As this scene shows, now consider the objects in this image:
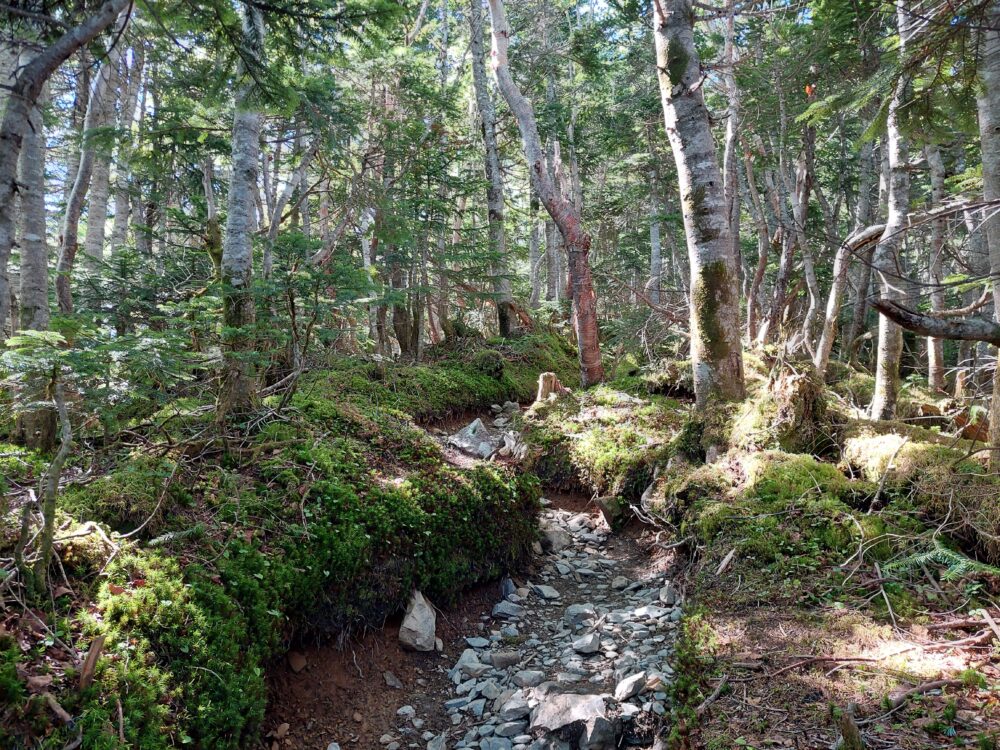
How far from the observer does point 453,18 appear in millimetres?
24078

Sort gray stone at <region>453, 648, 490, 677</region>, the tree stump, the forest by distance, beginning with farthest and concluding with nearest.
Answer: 1. the tree stump
2. gray stone at <region>453, 648, 490, 677</region>
3. the forest

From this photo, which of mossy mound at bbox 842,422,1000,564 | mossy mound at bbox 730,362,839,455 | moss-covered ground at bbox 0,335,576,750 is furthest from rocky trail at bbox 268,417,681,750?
mossy mound at bbox 842,422,1000,564

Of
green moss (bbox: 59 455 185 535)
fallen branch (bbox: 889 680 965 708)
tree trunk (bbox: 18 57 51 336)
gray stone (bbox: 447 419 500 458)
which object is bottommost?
fallen branch (bbox: 889 680 965 708)

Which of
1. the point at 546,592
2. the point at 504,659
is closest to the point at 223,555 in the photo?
the point at 504,659

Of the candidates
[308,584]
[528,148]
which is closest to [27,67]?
[308,584]

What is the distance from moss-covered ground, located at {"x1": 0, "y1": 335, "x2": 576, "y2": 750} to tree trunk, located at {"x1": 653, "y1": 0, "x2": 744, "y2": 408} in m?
2.60

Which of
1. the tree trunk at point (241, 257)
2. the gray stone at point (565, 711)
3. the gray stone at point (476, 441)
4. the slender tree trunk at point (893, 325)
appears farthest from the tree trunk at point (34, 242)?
the slender tree trunk at point (893, 325)

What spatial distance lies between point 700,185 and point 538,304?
13.2m

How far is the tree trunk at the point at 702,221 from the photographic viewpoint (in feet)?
21.0

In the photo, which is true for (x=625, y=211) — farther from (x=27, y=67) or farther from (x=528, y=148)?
(x=27, y=67)

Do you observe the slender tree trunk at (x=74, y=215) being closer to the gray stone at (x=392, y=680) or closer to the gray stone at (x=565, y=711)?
the gray stone at (x=392, y=680)

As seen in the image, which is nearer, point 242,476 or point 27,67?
point 27,67

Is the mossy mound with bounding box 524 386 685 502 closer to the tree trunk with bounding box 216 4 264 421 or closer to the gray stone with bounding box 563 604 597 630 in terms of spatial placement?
the gray stone with bounding box 563 604 597 630

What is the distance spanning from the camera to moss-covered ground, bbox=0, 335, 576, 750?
8.47ft
